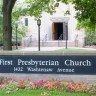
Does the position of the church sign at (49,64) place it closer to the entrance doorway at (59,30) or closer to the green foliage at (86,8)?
the green foliage at (86,8)

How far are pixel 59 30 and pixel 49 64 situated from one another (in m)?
50.1

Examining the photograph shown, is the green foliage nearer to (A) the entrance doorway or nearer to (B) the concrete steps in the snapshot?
(B) the concrete steps

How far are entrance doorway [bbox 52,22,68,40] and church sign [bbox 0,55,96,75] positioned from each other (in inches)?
1814

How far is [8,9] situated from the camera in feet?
65.2

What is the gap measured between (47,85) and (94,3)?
42.9 ft

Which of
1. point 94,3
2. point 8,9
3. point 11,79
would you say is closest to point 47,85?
point 11,79

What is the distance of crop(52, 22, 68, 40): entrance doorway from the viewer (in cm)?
5991

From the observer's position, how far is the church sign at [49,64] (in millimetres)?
12742

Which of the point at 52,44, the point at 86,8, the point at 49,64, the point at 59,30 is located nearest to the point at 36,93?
the point at 49,64

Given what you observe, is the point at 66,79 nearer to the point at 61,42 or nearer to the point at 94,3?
the point at 94,3

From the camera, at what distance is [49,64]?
12.9 metres

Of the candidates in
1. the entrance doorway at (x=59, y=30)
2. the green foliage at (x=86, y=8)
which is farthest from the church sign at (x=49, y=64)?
the entrance doorway at (x=59, y=30)

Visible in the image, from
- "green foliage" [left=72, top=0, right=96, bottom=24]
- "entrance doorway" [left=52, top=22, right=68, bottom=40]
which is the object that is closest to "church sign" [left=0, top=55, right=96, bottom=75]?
"green foliage" [left=72, top=0, right=96, bottom=24]

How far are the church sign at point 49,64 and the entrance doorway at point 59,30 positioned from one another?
46065 mm
